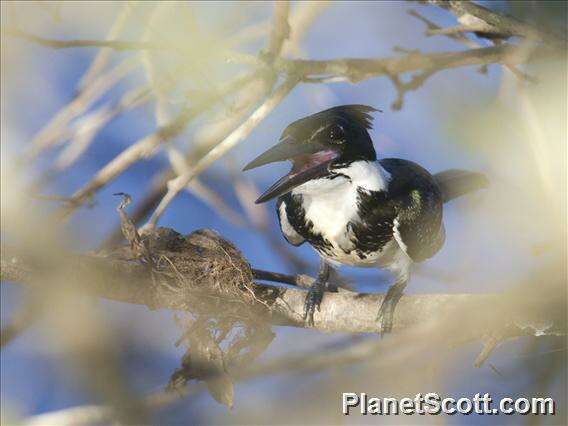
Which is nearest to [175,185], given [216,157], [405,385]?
[216,157]

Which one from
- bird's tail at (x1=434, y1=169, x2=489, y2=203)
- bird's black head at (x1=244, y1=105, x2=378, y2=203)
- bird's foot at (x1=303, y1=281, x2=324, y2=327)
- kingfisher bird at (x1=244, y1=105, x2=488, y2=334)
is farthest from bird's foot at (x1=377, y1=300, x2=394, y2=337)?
bird's tail at (x1=434, y1=169, x2=489, y2=203)

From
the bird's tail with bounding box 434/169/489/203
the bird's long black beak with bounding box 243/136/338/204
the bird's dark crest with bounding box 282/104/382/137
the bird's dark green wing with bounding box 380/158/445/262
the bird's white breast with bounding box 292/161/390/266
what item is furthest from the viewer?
the bird's tail with bounding box 434/169/489/203

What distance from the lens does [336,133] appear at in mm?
1794

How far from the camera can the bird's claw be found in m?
1.94

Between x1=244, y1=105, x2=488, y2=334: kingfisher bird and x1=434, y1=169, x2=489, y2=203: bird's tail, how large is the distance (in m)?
0.07

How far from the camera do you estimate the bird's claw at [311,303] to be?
1937mm

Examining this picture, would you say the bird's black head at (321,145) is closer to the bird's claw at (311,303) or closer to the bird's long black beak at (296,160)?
the bird's long black beak at (296,160)

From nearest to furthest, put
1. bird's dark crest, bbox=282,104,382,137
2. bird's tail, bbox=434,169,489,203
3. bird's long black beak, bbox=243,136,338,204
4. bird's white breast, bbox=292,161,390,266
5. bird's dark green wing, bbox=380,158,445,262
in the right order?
bird's long black beak, bbox=243,136,338,204
bird's dark crest, bbox=282,104,382,137
bird's white breast, bbox=292,161,390,266
bird's dark green wing, bbox=380,158,445,262
bird's tail, bbox=434,169,489,203

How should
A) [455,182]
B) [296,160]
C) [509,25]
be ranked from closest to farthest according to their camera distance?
[296,160] < [509,25] < [455,182]

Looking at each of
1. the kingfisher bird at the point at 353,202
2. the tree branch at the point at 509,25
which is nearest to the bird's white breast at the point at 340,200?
the kingfisher bird at the point at 353,202

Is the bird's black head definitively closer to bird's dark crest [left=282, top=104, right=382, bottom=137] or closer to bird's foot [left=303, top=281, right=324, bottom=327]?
bird's dark crest [left=282, top=104, right=382, bottom=137]

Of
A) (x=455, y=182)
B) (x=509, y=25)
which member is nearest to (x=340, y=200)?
(x=455, y=182)

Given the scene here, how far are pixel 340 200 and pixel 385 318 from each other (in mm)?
328

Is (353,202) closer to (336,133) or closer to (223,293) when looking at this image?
(336,133)
